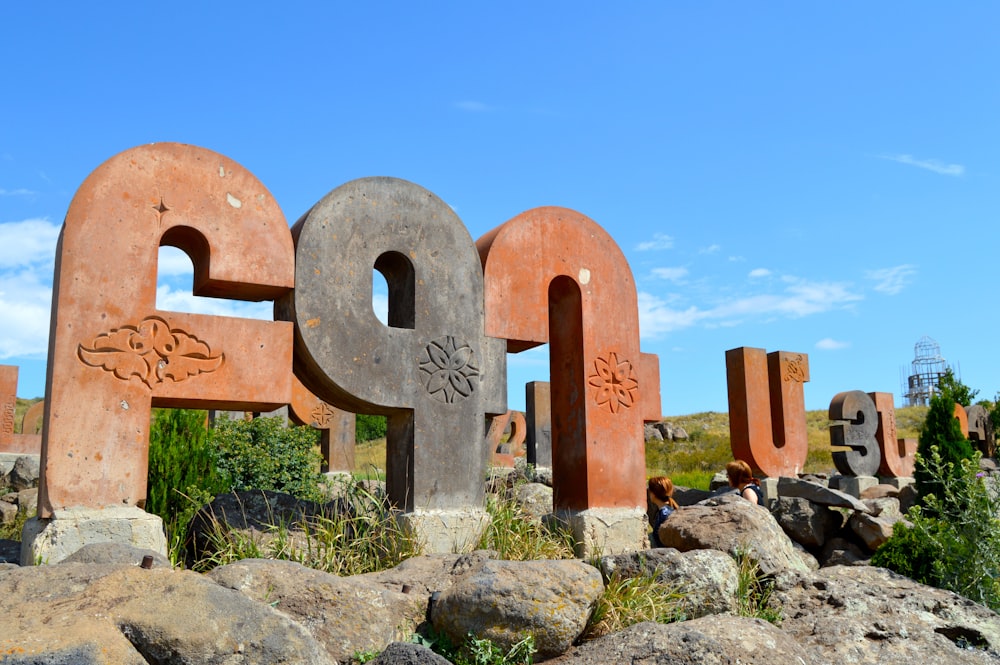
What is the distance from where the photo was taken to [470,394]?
6859 millimetres

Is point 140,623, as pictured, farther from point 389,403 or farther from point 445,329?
point 445,329

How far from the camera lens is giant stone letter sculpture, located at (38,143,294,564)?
555 centimetres

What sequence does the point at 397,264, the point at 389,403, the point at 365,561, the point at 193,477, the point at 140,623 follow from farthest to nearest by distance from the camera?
the point at 193,477
the point at 397,264
the point at 389,403
the point at 365,561
the point at 140,623

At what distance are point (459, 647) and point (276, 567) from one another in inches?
40.1

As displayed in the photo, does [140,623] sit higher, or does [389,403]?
[389,403]

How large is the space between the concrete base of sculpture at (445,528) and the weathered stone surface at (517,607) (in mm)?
1856

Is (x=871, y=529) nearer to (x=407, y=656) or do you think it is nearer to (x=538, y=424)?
(x=407, y=656)

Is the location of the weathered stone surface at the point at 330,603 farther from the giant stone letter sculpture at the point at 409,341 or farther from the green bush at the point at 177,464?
the green bush at the point at 177,464

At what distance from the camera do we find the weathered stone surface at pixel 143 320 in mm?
5547

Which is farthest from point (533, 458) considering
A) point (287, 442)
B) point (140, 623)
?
point (140, 623)

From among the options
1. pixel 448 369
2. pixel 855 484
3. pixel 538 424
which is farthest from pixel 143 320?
pixel 855 484

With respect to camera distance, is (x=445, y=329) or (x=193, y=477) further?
(x=193, y=477)

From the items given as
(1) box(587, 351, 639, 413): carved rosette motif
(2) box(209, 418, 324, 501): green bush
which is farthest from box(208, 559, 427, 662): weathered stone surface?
(2) box(209, 418, 324, 501): green bush

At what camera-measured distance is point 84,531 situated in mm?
5395
